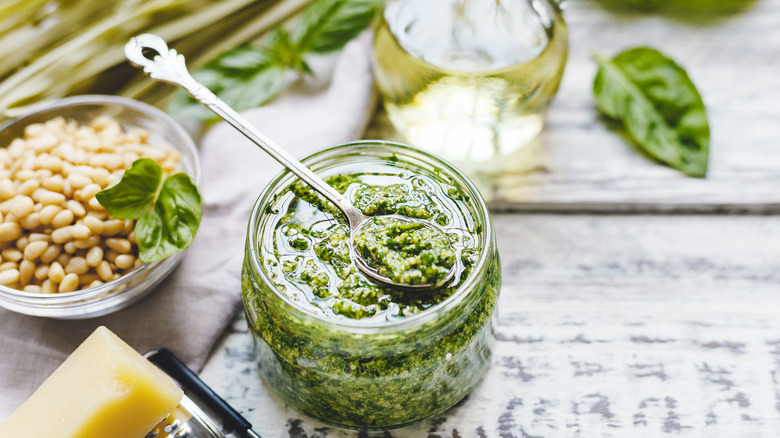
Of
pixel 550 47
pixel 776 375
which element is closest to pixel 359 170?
pixel 550 47

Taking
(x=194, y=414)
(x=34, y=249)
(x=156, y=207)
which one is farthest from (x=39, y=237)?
(x=194, y=414)

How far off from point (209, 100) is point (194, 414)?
0.60 m

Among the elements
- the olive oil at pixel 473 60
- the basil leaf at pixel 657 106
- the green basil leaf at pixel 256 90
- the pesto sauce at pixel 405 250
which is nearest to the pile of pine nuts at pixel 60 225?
the green basil leaf at pixel 256 90

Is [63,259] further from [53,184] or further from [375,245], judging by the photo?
[375,245]

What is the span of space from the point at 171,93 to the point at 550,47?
101 centimetres

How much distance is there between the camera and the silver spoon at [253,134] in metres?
1.18

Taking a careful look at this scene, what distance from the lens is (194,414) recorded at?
50.3 inches

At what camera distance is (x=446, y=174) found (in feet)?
4.45

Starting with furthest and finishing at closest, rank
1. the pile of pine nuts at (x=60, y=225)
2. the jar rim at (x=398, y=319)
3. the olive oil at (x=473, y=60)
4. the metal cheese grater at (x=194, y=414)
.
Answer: the olive oil at (x=473, y=60) → the pile of pine nuts at (x=60, y=225) → the metal cheese grater at (x=194, y=414) → the jar rim at (x=398, y=319)

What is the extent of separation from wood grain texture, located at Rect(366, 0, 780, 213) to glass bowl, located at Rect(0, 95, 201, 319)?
0.51 metres

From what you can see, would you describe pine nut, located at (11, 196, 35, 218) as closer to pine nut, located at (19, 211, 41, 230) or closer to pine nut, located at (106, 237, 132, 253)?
pine nut, located at (19, 211, 41, 230)

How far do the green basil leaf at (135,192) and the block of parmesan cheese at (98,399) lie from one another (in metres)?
0.25

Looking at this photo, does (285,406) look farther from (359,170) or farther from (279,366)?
(359,170)

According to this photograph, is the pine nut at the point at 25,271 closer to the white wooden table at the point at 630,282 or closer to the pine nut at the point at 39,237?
the pine nut at the point at 39,237
